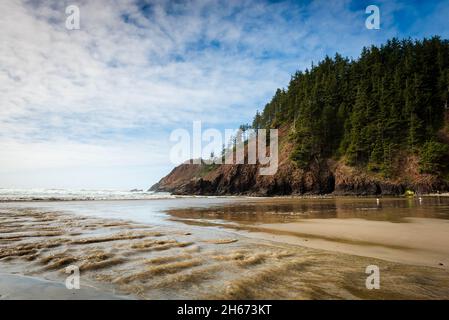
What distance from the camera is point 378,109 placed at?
198 feet

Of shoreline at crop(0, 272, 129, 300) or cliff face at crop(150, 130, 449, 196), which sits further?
cliff face at crop(150, 130, 449, 196)

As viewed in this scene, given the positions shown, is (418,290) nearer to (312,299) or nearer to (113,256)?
(312,299)

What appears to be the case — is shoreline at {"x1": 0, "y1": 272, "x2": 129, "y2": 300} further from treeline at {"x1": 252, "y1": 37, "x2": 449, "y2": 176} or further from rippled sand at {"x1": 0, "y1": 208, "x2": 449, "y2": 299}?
treeline at {"x1": 252, "y1": 37, "x2": 449, "y2": 176}

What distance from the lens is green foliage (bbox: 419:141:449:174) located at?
4697 centimetres

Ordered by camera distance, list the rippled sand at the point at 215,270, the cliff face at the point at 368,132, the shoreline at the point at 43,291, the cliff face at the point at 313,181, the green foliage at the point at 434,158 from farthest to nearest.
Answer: the cliff face at the point at 368,132 < the cliff face at the point at 313,181 < the green foliage at the point at 434,158 < the rippled sand at the point at 215,270 < the shoreline at the point at 43,291

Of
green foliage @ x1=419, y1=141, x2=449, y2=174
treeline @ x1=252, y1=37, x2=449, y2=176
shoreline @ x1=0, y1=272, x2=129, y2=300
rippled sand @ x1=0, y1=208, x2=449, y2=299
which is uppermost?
treeline @ x1=252, y1=37, x2=449, y2=176

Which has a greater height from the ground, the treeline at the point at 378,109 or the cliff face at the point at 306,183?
the treeline at the point at 378,109

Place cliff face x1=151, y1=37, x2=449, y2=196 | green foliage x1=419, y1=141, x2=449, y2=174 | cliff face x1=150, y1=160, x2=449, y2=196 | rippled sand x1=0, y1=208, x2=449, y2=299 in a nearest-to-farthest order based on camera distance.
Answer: rippled sand x1=0, y1=208, x2=449, y2=299, green foliage x1=419, y1=141, x2=449, y2=174, cliff face x1=150, y1=160, x2=449, y2=196, cliff face x1=151, y1=37, x2=449, y2=196

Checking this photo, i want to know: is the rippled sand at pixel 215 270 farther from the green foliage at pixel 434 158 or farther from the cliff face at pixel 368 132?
the green foliage at pixel 434 158

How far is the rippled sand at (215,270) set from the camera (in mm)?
4094

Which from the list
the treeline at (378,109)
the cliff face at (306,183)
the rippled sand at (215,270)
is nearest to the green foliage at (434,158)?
the treeline at (378,109)

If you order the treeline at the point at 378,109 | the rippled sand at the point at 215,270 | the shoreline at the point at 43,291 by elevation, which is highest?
the treeline at the point at 378,109

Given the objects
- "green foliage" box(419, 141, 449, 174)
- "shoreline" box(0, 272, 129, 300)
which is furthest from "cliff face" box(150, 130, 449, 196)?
"shoreline" box(0, 272, 129, 300)

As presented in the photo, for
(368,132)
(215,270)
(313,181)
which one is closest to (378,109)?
(368,132)
